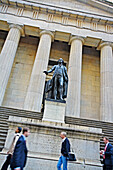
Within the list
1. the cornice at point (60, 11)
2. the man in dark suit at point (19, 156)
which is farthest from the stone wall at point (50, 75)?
the man in dark suit at point (19, 156)

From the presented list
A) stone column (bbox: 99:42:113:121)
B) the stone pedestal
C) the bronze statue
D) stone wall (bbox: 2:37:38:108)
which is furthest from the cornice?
the stone pedestal

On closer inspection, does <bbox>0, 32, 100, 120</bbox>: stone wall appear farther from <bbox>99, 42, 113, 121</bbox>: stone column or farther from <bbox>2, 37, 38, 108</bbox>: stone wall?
<bbox>99, 42, 113, 121</bbox>: stone column

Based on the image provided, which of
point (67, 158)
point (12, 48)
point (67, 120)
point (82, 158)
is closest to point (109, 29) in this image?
point (12, 48)

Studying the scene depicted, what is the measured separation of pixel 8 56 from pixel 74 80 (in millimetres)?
7512

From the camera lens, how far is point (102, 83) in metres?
17.2

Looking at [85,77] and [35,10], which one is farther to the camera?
[85,77]

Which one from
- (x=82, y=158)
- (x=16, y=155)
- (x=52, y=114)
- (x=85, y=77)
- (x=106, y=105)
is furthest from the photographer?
(x=85, y=77)

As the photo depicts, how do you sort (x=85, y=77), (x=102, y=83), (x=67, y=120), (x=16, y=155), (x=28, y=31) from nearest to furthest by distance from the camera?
(x=16, y=155), (x=67, y=120), (x=102, y=83), (x=28, y=31), (x=85, y=77)

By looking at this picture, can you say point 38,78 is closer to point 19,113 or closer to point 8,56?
point 8,56

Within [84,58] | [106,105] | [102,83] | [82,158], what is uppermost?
[84,58]

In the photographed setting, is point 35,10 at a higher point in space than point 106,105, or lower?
higher

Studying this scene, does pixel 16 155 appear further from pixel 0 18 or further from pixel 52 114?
pixel 0 18

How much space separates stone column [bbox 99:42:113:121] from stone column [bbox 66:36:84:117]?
259cm

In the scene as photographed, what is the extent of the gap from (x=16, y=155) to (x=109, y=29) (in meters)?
20.3
